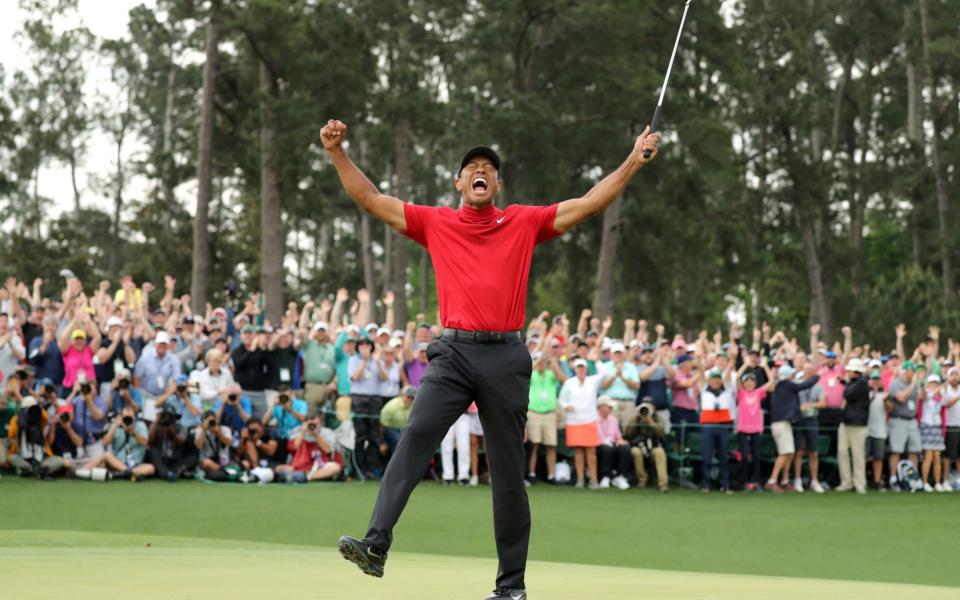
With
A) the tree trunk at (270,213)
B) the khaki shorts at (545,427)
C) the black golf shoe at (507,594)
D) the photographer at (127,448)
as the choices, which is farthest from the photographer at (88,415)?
the tree trunk at (270,213)

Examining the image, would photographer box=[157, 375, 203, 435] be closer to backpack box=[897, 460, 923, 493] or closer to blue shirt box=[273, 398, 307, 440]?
blue shirt box=[273, 398, 307, 440]

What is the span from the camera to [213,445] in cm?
1969

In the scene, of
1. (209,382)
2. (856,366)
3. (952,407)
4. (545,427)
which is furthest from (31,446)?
(952,407)

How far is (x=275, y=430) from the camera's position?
20.2 meters

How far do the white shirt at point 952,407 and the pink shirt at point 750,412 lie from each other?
12.8ft

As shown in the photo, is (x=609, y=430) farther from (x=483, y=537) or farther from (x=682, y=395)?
(x=483, y=537)

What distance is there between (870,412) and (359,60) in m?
20.9


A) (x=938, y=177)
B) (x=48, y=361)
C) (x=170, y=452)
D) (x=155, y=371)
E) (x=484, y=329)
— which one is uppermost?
(x=938, y=177)

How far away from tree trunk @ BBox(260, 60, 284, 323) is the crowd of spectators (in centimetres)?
1234

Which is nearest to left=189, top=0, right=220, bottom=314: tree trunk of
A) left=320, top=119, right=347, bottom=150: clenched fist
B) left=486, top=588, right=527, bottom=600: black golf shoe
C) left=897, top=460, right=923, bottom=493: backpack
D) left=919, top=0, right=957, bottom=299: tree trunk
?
left=897, top=460, right=923, bottom=493: backpack

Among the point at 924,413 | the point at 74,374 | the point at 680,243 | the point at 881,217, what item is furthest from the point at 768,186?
the point at 74,374

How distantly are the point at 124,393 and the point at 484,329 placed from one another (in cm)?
1292

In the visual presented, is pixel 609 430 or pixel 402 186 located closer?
pixel 609 430

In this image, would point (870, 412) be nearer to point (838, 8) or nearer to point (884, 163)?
point (838, 8)
